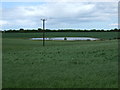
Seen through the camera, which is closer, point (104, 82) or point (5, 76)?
point (104, 82)

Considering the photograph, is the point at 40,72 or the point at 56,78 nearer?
the point at 56,78

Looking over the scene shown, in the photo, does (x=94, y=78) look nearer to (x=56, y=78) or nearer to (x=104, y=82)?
(x=104, y=82)

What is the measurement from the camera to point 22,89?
615 cm

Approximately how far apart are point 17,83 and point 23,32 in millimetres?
87798

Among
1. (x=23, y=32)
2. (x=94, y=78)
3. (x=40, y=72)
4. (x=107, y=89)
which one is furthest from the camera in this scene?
(x=23, y=32)

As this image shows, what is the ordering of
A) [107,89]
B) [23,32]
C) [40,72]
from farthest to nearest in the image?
[23,32] < [40,72] < [107,89]

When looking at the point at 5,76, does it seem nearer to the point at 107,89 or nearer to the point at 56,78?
the point at 56,78

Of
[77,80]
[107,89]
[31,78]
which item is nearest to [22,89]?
[31,78]

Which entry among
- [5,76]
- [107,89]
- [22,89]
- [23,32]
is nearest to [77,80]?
[107,89]

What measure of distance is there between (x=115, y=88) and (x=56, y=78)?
6.40 feet

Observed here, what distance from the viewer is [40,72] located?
27.3 ft

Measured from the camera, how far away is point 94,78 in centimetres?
723

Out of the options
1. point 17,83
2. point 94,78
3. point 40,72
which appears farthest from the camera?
point 40,72

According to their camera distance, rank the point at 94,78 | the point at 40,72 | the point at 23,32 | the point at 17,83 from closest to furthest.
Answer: the point at 17,83 → the point at 94,78 → the point at 40,72 → the point at 23,32
